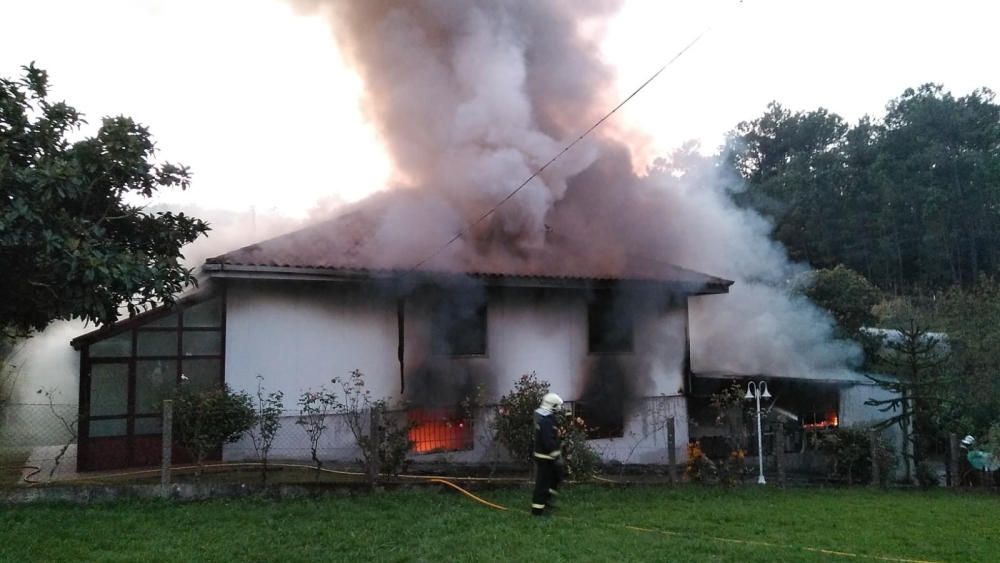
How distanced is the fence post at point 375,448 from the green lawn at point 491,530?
1.06ft

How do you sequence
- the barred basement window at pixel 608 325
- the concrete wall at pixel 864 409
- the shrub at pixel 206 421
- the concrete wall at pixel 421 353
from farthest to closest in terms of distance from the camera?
the concrete wall at pixel 864 409, the barred basement window at pixel 608 325, the concrete wall at pixel 421 353, the shrub at pixel 206 421

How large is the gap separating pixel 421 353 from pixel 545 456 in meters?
5.54

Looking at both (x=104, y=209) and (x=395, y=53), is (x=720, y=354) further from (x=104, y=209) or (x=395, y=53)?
(x=104, y=209)

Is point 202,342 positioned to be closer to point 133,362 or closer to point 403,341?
point 133,362

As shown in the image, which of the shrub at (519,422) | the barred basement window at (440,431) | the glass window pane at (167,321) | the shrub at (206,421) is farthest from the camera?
the barred basement window at (440,431)

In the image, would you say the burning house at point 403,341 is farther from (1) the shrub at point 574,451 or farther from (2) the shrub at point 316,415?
(1) the shrub at point 574,451

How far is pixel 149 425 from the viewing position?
453 inches

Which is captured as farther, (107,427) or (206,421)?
(107,427)

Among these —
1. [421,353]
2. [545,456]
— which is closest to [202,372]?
[421,353]

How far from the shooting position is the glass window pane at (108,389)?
11.3m

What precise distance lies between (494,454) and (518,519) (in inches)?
147

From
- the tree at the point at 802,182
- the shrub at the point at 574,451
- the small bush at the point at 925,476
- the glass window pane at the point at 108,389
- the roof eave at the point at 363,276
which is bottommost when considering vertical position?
the small bush at the point at 925,476

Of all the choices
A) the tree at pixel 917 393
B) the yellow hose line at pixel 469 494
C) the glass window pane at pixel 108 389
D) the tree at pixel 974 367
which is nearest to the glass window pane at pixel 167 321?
the glass window pane at pixel 108 389

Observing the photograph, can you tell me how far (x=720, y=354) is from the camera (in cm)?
1748
